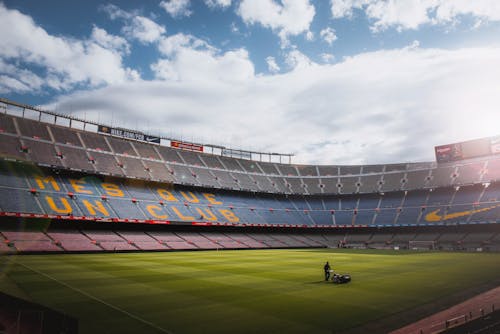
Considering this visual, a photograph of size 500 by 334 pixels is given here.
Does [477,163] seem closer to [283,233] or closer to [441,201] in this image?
[441,201]

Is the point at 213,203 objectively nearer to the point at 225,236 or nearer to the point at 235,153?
the point at 225,236

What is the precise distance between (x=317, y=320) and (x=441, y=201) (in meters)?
68.0

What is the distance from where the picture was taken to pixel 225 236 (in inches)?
2462

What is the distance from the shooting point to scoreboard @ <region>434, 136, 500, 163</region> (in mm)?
69688

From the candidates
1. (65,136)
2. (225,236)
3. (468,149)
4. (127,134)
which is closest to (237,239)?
(225,236)

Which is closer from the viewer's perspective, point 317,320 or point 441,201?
point 317,320

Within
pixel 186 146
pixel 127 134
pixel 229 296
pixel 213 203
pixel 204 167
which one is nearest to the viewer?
pixel 229 296

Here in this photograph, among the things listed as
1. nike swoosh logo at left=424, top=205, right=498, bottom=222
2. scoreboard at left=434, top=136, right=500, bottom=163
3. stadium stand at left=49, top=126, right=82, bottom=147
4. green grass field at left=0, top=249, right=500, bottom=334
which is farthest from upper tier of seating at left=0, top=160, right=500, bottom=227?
green grass field at left=0, top=249, right=500, bottom=334

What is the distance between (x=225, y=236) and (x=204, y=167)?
2163 cm

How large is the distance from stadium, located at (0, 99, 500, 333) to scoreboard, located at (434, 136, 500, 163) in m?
0.29

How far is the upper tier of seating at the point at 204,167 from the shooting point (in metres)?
55.3

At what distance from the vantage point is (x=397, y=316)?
13523 millimetres

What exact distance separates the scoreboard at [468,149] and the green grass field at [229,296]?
183ft

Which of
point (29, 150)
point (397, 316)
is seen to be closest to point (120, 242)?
point (29, 150)
